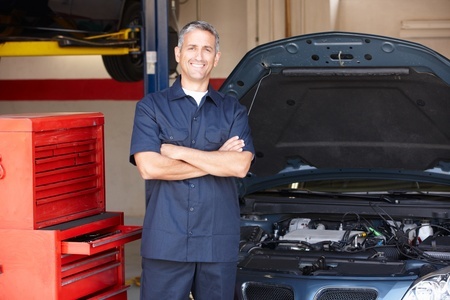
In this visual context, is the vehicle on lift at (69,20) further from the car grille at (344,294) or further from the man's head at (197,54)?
the car grille at (344,294)

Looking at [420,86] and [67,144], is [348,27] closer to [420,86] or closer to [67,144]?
[420,86]

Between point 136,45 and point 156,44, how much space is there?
1.52 feet

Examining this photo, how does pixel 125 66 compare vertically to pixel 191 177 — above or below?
above

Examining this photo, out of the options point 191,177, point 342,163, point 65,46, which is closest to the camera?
point 191,177

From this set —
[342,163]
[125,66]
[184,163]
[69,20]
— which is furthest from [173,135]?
[125,66]

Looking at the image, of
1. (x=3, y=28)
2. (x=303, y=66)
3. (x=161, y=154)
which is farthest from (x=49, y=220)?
(x=3, y=28)

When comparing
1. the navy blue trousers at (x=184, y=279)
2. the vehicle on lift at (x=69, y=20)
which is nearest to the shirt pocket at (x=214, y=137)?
the navy blue trousers at (x=184, y=279)

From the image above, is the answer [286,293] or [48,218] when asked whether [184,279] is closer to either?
[286,293]

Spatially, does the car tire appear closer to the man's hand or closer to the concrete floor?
the concrete floor

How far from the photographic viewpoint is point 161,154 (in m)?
3.51

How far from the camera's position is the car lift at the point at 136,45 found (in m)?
5.75

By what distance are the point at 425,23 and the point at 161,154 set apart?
5.95 m

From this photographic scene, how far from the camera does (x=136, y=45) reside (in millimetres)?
→ 6215

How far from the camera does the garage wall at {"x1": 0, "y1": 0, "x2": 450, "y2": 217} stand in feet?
29.1
